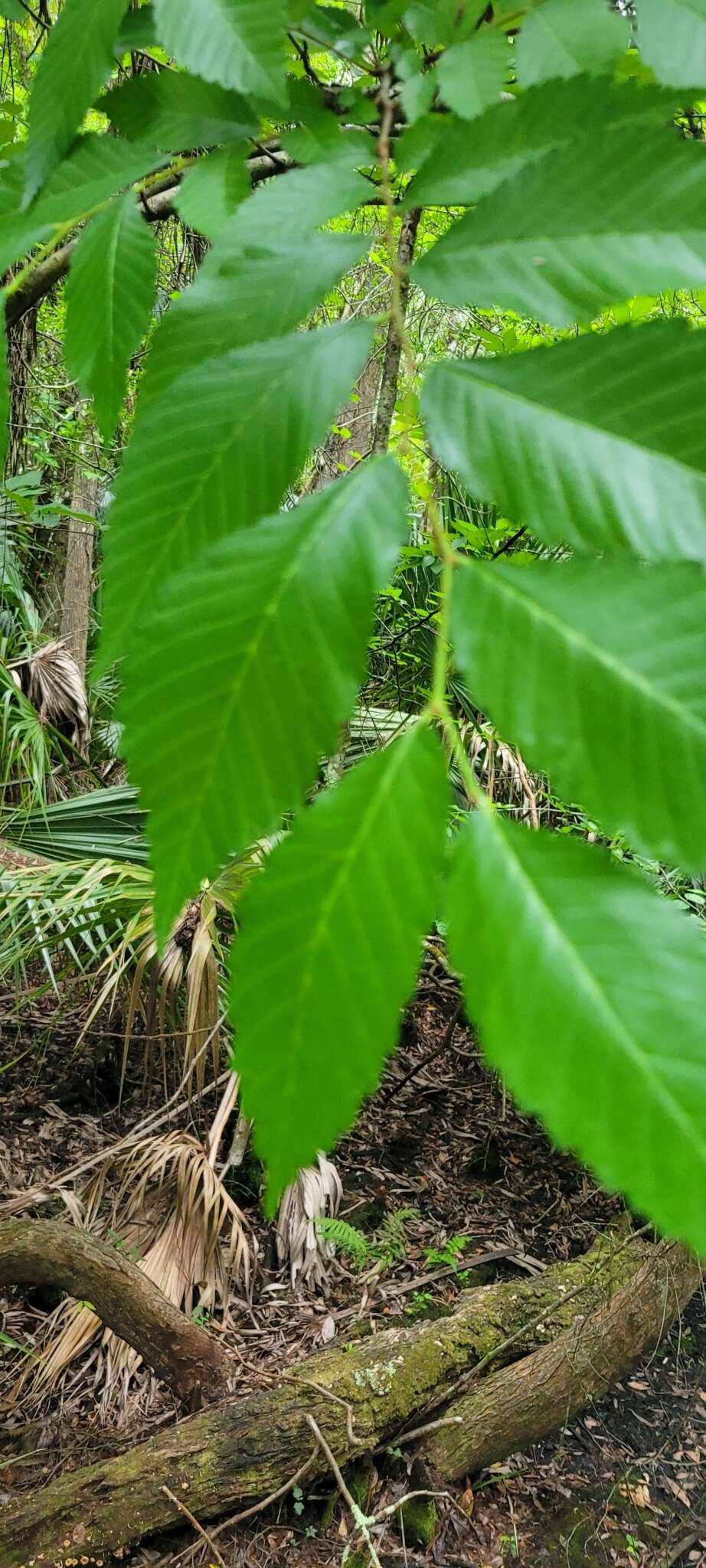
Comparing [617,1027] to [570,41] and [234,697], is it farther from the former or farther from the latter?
[570,41]

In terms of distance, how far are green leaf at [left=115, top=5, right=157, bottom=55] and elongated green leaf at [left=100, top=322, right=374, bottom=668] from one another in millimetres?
236

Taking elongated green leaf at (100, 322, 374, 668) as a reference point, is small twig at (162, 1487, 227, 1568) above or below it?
below

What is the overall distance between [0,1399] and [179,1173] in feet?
1.54

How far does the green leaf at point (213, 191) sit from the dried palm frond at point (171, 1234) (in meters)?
1.63

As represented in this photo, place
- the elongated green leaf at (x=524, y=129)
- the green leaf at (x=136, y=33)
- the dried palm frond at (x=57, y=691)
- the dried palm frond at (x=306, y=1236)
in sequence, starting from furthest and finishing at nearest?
the dried palm frond at (x=57, y=691) < the dried palm frond at (x=306, y=1236) < the green leaf at (x=136, y=33) < the elongated green leaf at (x=524, y=129)

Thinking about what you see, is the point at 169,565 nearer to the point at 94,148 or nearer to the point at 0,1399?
the point at 94,148

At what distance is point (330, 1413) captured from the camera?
1.45 m

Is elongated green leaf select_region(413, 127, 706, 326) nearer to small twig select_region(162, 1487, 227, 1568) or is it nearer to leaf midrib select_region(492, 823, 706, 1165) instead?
leaf midrib select_region(492, 823, 706, 1165)

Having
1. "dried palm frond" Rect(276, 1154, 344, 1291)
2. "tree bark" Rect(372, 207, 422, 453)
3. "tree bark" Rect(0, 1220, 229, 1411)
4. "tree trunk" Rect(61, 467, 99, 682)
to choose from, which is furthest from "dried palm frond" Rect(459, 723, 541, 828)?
"tree trunk" Rect(61, 467, 99, 682)

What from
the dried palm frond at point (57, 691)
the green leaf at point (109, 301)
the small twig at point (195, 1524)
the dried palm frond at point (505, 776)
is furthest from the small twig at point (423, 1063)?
the green leaf at point (109, 301)

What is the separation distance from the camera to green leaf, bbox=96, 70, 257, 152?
12.7 inches

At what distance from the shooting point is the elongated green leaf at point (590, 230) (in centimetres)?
21

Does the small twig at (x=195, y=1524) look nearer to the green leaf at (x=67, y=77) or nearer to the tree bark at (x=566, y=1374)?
the tree bark at (x=566, y=1374)

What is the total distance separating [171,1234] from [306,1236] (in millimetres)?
277
